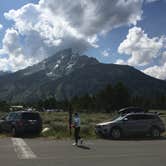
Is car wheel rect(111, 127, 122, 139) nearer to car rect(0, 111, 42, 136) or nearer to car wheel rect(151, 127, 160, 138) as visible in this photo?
car wheel rect(151, 127, 160, 138)

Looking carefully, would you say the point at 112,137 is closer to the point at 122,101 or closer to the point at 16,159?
the point at 16,159

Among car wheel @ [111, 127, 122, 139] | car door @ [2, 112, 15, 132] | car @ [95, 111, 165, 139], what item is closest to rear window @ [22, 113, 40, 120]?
car door @ [2, 112, 15, 132]

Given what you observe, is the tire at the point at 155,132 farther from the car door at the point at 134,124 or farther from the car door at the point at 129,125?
the car door at the point at 129,125

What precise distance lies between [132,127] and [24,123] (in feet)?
24.7

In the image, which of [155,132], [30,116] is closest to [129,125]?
[155,132]

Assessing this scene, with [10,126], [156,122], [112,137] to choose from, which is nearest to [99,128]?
[112,137]

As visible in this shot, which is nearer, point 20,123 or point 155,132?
point 155,132

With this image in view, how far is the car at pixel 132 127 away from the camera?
25281mm

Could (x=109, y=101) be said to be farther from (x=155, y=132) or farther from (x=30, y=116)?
(x=155, y=132)

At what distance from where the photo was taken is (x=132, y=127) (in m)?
25.8

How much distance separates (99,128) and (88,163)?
1239cm

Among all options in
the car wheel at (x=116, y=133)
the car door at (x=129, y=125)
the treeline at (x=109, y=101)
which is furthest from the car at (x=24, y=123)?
the treeline at (x=109, y=101)

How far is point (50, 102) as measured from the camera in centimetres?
16588

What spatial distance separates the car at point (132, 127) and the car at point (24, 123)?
4.61 metres
